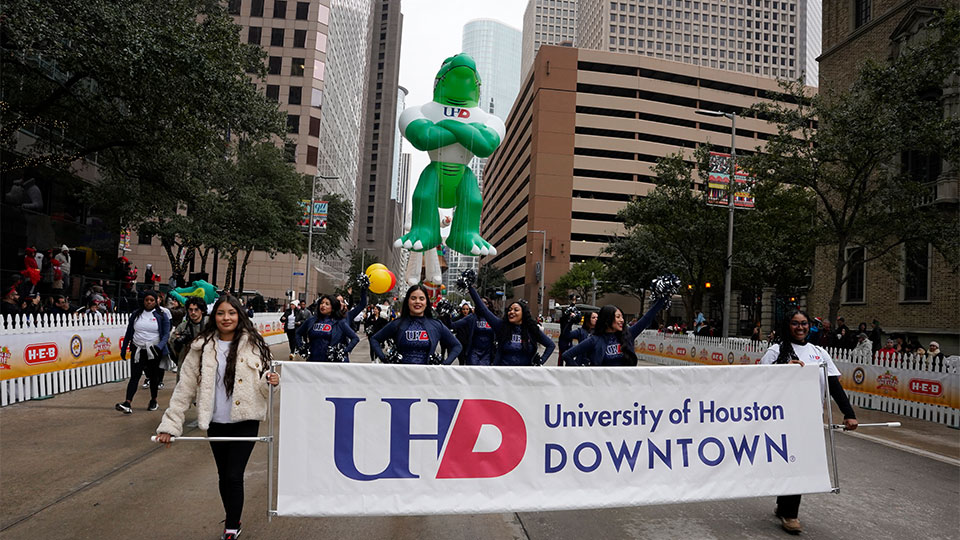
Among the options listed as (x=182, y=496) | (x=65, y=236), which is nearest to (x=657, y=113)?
(x=65, y=236)

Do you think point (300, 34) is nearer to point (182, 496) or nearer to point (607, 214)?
point (607, 214)

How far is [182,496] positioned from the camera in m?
5.21

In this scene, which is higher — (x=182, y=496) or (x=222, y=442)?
(x=222, y=442)

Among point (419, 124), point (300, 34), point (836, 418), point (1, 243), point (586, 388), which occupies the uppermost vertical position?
point (300, 34)

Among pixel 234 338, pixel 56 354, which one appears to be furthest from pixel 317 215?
pixel 234 338

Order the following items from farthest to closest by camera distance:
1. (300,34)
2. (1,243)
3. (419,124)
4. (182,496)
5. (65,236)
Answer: (300,34)
(65,236)
(1,243)
(419,124)
(182,496)

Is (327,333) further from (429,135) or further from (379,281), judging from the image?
(379,281)

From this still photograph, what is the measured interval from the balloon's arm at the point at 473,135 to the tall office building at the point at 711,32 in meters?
113

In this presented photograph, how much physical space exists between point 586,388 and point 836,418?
892cm

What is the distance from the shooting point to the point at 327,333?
889 centimetres

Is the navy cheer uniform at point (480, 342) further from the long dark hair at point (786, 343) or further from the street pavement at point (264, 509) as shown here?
the long dark hair at point (786, 343)

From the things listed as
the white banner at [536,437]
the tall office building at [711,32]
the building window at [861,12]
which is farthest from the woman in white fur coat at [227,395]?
the tall office building at [711,32]

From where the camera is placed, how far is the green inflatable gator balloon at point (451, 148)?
11.7 m

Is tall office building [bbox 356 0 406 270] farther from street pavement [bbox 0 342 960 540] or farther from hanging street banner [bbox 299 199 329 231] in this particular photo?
street pavement [bbox 0 342 960 540]
